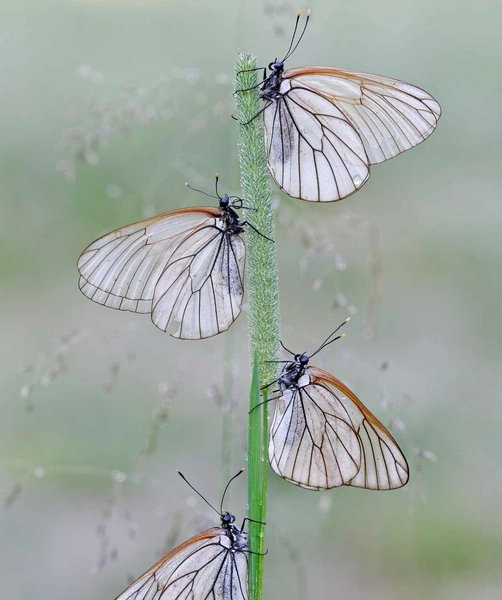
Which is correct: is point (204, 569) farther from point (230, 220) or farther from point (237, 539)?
point (230, 220)

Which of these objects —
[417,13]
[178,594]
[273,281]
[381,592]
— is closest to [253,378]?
[273,281]

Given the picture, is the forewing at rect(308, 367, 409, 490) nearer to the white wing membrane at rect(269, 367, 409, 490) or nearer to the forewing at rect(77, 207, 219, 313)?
the white wing membrane at rect(269, 367, 409, 490)

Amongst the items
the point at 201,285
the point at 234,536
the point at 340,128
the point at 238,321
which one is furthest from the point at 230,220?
the point at 238,321

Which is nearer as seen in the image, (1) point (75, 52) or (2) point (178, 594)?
(2) point (178, 594)

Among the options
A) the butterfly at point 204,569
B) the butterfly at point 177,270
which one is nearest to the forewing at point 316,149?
the butterfly at point 177,270

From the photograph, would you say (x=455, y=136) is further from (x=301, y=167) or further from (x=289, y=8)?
(x=301, y=167)

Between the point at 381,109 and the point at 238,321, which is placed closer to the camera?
the point at 381,109
